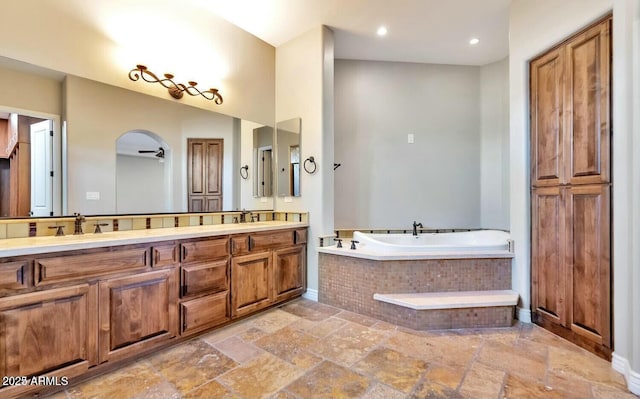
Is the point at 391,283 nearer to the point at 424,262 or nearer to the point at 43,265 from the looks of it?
the point at 424,262

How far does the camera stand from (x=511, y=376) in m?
1.68

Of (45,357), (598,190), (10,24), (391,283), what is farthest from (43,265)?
(598,190)

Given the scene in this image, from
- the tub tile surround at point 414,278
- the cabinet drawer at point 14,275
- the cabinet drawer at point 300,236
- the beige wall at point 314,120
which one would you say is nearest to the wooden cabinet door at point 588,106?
the tub tile surround at point 414,278

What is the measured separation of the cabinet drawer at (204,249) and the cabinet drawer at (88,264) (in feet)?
0.86

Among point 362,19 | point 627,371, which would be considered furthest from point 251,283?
point 362,19

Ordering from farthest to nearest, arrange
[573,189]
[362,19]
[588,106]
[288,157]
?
[288,157]
[362,19]
[573,189]
[588,106]

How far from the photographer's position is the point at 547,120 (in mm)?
2324

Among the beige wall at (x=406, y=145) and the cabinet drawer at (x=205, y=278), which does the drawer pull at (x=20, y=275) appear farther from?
the beige wall at (x=406, y=145)

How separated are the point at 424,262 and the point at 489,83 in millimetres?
2899

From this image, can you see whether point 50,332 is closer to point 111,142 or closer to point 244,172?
point 111,142

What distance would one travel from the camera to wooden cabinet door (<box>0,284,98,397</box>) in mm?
1367

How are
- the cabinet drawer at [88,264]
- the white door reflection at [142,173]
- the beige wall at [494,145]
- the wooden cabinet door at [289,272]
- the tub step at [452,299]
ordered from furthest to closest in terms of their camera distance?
the beige wall at [494,145] < the wooden cabinet door at [289,272] < the tub step at [452,299] < the white door reflection at [142,173] < the cabinet drawer at [88,264]

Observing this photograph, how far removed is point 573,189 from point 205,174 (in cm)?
306

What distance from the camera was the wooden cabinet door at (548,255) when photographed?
86.6 inches
